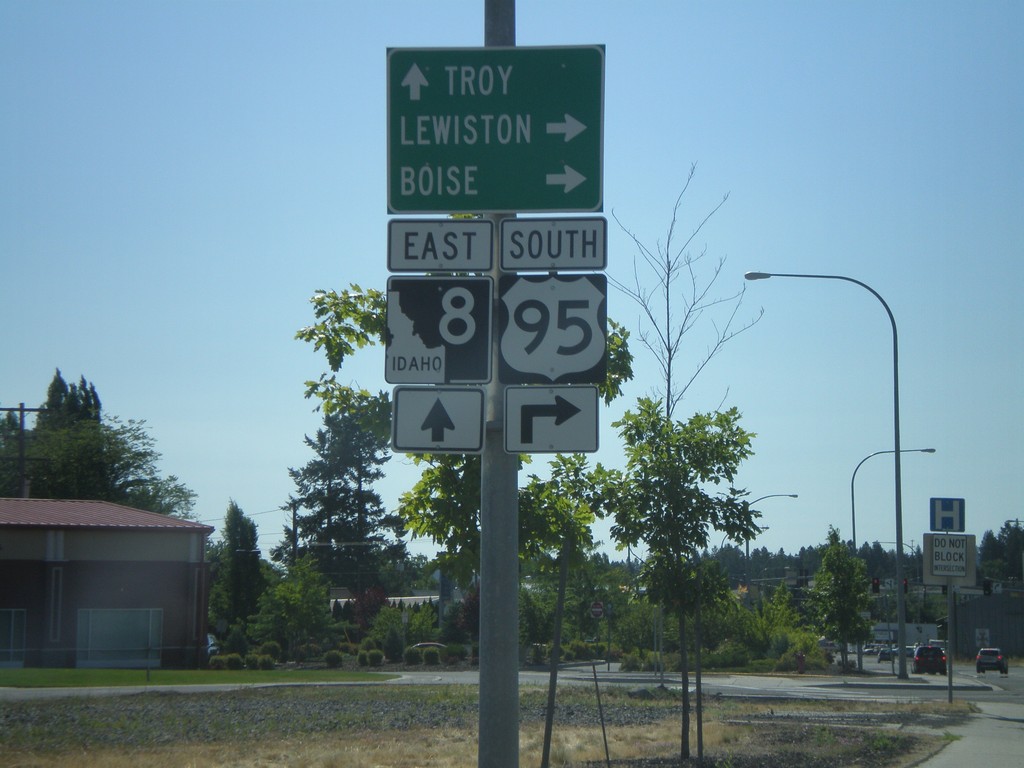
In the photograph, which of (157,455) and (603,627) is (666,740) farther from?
(157,455)

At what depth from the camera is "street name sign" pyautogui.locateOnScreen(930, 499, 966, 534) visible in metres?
20.6

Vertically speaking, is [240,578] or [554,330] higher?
[554,330]

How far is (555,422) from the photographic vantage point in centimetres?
539

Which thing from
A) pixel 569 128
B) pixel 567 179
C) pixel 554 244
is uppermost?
pixel 569 128

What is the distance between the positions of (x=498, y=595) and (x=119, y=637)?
43.1 m

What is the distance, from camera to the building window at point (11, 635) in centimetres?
4238

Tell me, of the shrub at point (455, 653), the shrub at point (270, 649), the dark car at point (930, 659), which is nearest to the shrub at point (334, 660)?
the shrub at point (270, 649)

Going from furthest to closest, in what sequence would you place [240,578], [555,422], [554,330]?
[240,578] → [554,330] → [555,422]

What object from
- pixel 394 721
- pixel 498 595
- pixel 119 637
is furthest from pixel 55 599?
pixel 498 595

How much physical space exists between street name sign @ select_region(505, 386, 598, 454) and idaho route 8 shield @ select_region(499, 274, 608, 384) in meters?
0.12

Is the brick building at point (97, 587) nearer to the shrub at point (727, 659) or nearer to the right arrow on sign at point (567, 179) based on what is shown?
the shrub at point (727, 659)

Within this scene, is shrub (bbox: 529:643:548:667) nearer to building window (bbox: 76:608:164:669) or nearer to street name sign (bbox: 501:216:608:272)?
building window (bbox: 76:608:164:669)

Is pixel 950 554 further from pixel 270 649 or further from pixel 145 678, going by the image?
pixel 270 649

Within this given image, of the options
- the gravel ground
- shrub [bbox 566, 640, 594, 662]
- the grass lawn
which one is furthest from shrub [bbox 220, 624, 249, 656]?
the gravel ground
